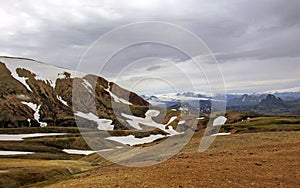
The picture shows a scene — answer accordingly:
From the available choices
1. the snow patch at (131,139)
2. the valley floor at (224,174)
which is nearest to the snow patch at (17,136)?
the snow patch at (131,139)

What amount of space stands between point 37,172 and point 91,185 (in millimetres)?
41320

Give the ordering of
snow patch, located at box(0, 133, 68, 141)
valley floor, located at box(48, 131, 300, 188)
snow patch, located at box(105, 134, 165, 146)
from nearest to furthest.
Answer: valley floor, located at box(48, 131, 300, 188) < snow patch, located at box(0, 133, 68, 141) < snow patch, located at box(105, 134, 165, 146)

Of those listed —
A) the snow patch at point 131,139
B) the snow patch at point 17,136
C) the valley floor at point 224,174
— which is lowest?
the snow patch at point 131,139

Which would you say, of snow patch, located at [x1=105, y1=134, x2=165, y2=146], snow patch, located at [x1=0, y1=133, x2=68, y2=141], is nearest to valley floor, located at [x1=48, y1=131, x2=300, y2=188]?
snow patch, located at [x1=105, y1=134, x2=165, y2=146]

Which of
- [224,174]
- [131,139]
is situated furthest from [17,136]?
[224,174]

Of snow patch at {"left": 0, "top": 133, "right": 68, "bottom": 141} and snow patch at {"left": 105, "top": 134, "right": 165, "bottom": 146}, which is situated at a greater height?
snow patch at {"left": 0, "top": 133, "right": 68, "bottom": 141}

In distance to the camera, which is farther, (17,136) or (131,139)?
(131,139)

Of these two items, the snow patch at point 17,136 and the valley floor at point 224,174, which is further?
the snow patch at point 17,136

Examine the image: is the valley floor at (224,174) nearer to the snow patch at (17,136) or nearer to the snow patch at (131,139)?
the snow patch at (131,139)

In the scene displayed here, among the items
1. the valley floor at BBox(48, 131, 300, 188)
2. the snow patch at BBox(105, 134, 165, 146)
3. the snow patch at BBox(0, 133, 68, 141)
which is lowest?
the snow patch at BBox(105, 134, 165, 146)

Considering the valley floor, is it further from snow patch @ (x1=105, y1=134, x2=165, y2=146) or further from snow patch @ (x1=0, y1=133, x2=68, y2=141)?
snow patch @ (x1=0, y1=133, x2=68, y2=141)

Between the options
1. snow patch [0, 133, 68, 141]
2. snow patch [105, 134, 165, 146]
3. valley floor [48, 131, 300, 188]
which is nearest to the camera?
valley floor [48, 131, 300, 188]

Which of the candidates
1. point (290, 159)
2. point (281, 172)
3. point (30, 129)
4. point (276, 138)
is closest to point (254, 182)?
point (281, 172)

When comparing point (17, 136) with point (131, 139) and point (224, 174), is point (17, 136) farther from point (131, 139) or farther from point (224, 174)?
point (224, 174)
